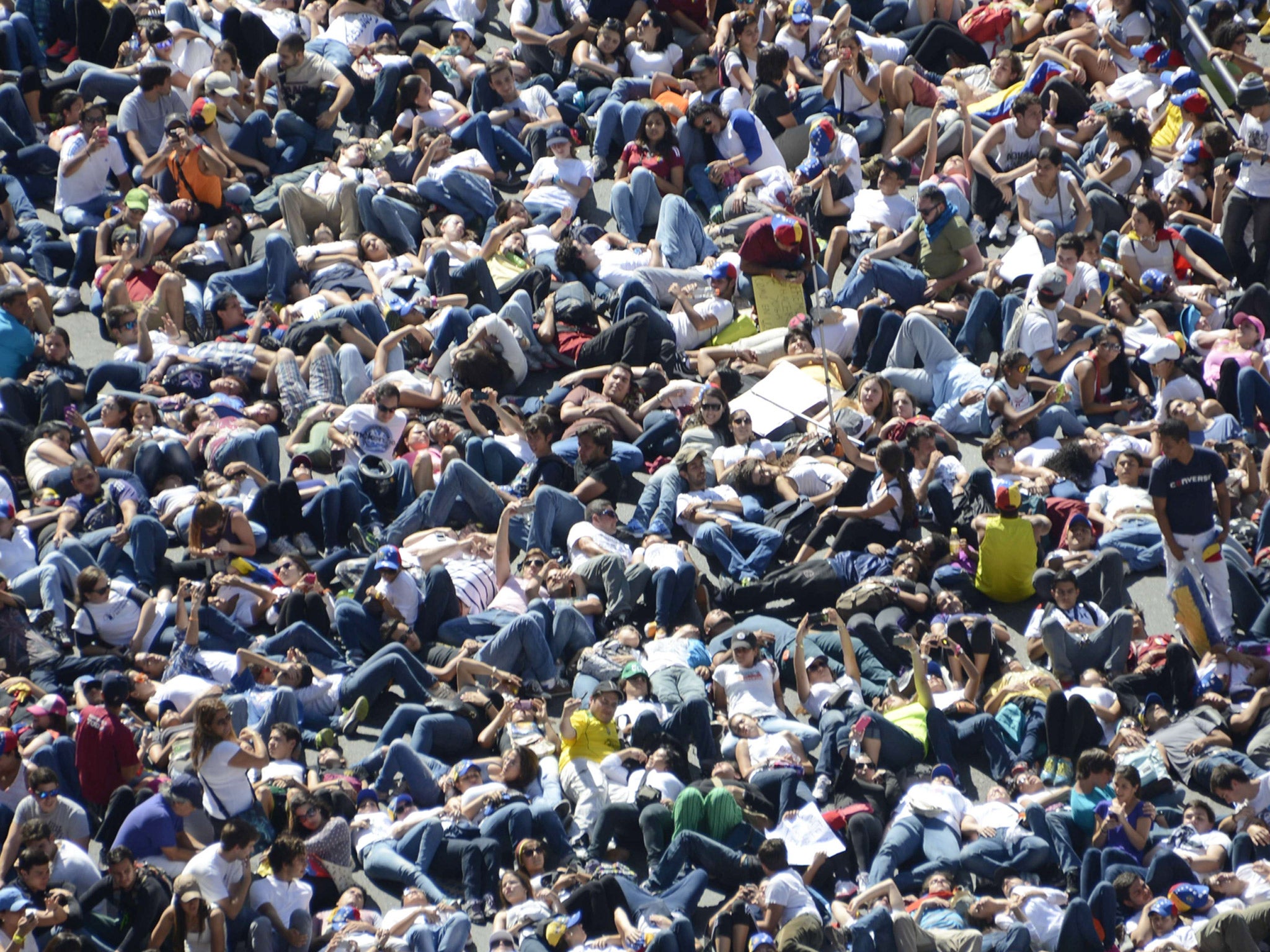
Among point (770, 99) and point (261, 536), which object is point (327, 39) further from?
point (261, 536)

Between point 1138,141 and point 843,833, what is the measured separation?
765 centimetres

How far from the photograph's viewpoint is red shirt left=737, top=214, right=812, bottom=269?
56.7 feet

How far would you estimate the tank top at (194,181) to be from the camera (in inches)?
712

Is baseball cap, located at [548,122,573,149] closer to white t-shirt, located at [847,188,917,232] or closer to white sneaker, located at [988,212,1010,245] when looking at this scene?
white t-shirt, located at [847,188,917,232]

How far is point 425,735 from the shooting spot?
536 inches

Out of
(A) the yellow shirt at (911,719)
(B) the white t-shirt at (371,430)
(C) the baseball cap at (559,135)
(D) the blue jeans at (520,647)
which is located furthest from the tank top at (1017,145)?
(D) the blue jeans at (520,647)

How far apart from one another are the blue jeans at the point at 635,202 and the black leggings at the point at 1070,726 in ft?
21.1

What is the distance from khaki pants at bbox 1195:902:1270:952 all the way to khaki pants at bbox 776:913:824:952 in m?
2.12

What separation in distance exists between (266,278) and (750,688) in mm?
6024

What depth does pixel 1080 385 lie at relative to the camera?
16.2 meters

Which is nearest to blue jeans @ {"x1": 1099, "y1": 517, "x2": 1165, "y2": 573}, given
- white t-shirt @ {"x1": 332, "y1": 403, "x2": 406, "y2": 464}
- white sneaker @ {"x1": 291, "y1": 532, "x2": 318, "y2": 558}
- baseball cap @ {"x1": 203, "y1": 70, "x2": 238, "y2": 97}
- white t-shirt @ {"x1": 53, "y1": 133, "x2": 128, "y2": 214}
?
white t-shirt @ {"x1": 332, "y1": 403, "x2": 406, "y2": 464}

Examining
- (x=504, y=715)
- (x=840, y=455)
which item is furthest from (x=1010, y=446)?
(x=504, y=715)

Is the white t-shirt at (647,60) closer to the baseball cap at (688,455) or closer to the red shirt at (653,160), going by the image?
the red shirt at (653,160)

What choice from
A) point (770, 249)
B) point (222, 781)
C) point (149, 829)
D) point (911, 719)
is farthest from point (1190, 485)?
point (149, 829)
